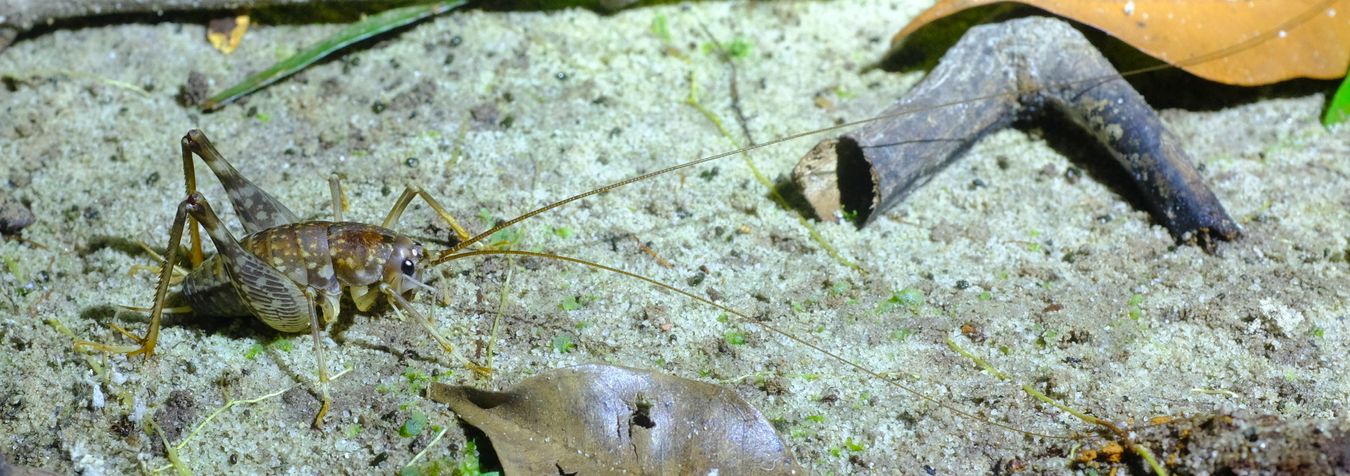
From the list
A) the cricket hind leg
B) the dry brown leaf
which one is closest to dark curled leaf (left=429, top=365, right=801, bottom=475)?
the cricket hind leg

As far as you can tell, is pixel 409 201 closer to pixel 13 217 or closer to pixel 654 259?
pixel 654 259

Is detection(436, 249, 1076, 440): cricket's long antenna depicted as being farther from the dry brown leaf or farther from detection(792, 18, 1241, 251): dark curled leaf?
the dry brown leaf

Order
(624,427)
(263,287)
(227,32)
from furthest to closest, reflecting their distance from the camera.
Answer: (227,32), (263,287), (624,427)

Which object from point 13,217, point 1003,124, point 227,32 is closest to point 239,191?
point 13,217

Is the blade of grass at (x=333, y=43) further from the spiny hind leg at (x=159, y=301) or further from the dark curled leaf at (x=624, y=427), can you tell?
the dark curled leaf at (x=624, y=427)

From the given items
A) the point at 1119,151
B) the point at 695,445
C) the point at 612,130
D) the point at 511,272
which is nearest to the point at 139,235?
the point at 511,272

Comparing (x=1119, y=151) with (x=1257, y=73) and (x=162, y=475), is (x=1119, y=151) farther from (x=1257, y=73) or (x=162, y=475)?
(x=162, y=475)
